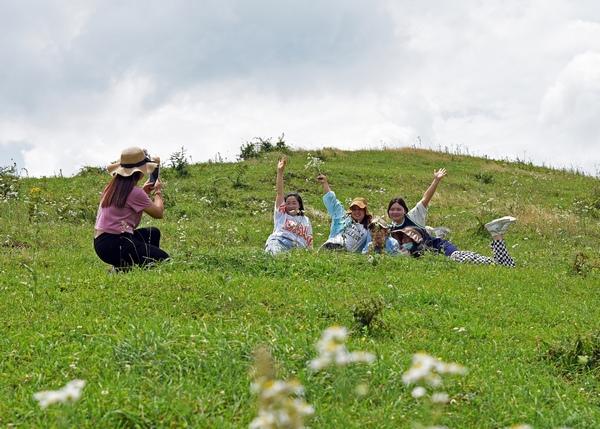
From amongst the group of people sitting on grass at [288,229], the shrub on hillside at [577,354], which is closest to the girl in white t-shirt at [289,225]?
the group of people sitting on grass at [288,229]

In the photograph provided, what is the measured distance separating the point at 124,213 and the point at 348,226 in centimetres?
430

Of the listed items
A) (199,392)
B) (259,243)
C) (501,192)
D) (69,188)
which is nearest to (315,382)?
(199,392)

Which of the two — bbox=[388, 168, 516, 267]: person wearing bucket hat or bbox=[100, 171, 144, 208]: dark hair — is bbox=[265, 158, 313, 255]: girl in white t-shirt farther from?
bbox=[100, 171, 144, 208]: dark hair

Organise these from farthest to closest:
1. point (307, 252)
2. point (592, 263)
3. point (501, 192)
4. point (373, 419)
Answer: point (501, 192) < point (592, 263) < point (307, 252) < point (373, 419)

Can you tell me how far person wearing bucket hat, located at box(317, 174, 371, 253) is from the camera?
1137cm

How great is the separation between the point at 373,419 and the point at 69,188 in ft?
54.5

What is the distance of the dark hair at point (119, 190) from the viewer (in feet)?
27.4

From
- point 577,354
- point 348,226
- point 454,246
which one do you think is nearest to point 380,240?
point 348,226

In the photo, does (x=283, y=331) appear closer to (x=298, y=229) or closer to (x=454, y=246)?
(x=298, y=229)

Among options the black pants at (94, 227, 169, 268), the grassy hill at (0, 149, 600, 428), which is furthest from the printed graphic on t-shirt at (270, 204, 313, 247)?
the black pants at (94, 227, 169, 268)

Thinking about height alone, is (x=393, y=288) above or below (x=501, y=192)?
below

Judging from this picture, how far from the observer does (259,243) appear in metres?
13.4

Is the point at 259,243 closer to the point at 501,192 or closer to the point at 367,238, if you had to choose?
the point at 367,238

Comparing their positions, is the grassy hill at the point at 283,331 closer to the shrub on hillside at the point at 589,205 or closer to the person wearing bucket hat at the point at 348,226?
the person wearing bucket hat at the point at 348,226
